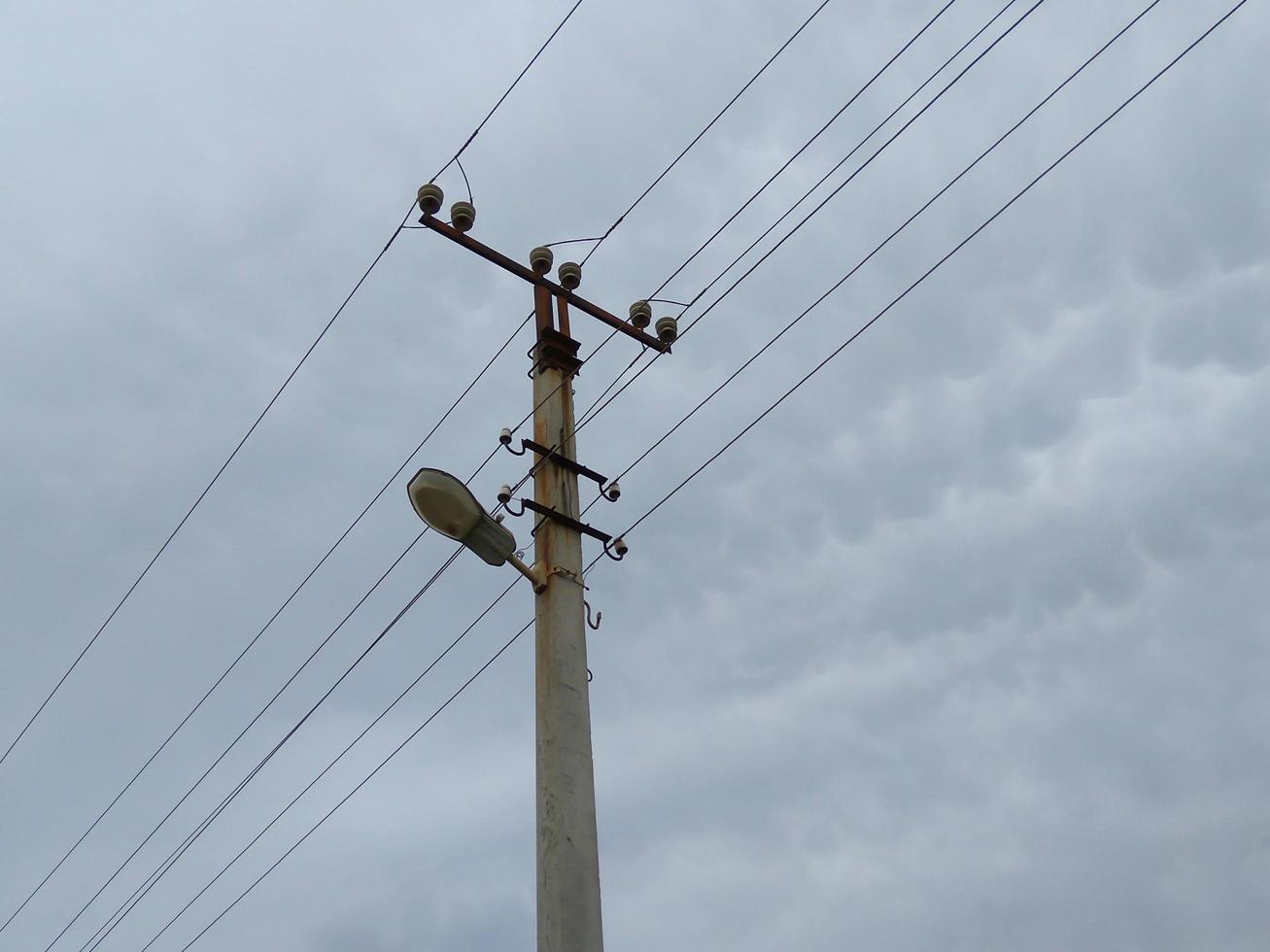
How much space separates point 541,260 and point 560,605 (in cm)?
314

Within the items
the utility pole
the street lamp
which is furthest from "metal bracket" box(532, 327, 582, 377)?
the street lamp

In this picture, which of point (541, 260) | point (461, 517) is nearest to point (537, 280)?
point (541, 260)

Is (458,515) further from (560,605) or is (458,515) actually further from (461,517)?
(560,605)

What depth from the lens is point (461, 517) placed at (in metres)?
8.52

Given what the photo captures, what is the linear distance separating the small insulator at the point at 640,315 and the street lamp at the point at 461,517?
8.59 ft

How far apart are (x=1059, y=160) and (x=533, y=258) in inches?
167

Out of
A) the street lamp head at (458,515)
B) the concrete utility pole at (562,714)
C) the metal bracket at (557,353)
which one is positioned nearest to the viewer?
the concrete utility pole at (562,714)

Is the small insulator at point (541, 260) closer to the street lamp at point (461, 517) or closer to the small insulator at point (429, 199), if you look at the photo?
the small insulator at point (429, 199)

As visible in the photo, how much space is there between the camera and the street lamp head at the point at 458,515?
27.5ft

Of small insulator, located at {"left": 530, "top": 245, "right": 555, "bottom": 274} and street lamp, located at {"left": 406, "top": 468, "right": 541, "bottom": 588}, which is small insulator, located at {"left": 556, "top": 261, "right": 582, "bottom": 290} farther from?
→ street lamp, located at {"left": 406, "top": 468, "right": 541, "bottom": 588}

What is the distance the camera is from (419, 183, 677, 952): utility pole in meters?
7.40

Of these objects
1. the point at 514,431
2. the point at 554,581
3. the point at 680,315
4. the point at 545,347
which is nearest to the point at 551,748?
the point at 554,581

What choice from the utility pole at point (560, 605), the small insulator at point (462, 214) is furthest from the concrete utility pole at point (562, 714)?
the small insulator at point (462, 214)

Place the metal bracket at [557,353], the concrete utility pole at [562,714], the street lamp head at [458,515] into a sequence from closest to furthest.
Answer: the concrete utility pole at [562,714]
the street lamp head at [458,515]
the metal bracket at [557,353]
